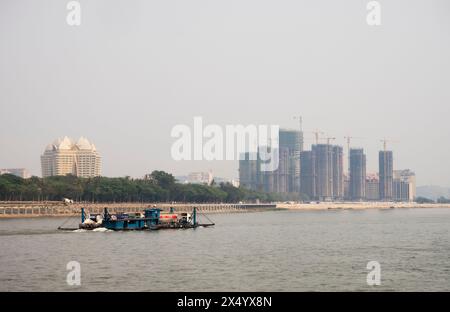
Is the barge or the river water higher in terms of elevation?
the barge

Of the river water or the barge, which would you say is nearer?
the river water

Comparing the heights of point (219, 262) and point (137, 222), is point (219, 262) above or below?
below

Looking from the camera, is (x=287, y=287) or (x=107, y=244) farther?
(x=107, y=244)

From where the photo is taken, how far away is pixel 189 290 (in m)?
47.7

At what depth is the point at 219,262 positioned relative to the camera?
2534 inches

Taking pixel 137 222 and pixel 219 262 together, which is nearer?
pixel 219 262

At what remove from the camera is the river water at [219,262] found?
50.8 m

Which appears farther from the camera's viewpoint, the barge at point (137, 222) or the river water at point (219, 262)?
the barge at point (137, 222)

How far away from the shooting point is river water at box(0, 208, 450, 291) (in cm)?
5075

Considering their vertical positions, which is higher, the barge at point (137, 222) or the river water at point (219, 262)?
the barge at point (137, 222)
